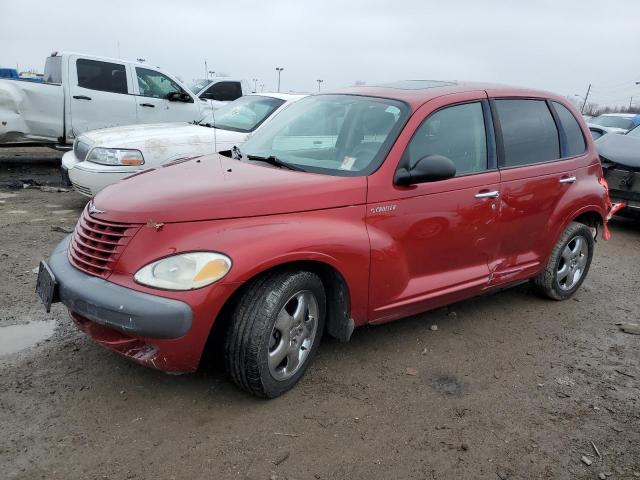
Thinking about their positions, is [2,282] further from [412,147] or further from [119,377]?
[412,147]

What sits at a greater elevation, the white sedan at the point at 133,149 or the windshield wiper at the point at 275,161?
the windshield wiper at the point at 275,161

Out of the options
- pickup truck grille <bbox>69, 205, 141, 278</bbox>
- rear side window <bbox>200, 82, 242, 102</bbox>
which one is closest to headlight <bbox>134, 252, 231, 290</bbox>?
pickup truck grille <bbox>69, 205, 141, 278</bbox>

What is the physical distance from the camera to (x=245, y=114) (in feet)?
24.5

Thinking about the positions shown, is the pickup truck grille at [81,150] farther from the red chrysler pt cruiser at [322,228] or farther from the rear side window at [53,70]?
the red chrysler pt cruiser at [322,228]

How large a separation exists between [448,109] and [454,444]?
216cm

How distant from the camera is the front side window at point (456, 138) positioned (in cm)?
356

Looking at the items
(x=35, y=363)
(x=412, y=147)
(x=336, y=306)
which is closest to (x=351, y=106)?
(x=412, y=147)

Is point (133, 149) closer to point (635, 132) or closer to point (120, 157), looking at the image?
point (120, 157)

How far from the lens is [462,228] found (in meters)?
3.70

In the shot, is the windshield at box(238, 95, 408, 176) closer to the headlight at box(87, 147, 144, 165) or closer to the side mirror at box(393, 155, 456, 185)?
the side mirror at box(393, 155, 456, 185)

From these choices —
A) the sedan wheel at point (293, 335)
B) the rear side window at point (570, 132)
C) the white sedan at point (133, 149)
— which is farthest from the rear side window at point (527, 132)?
the white sedan at point (133, 149)

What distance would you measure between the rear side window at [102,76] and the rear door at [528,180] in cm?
741

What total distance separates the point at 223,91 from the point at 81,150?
6.93 metres

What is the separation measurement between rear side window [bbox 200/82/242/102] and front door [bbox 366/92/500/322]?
32.8ft
